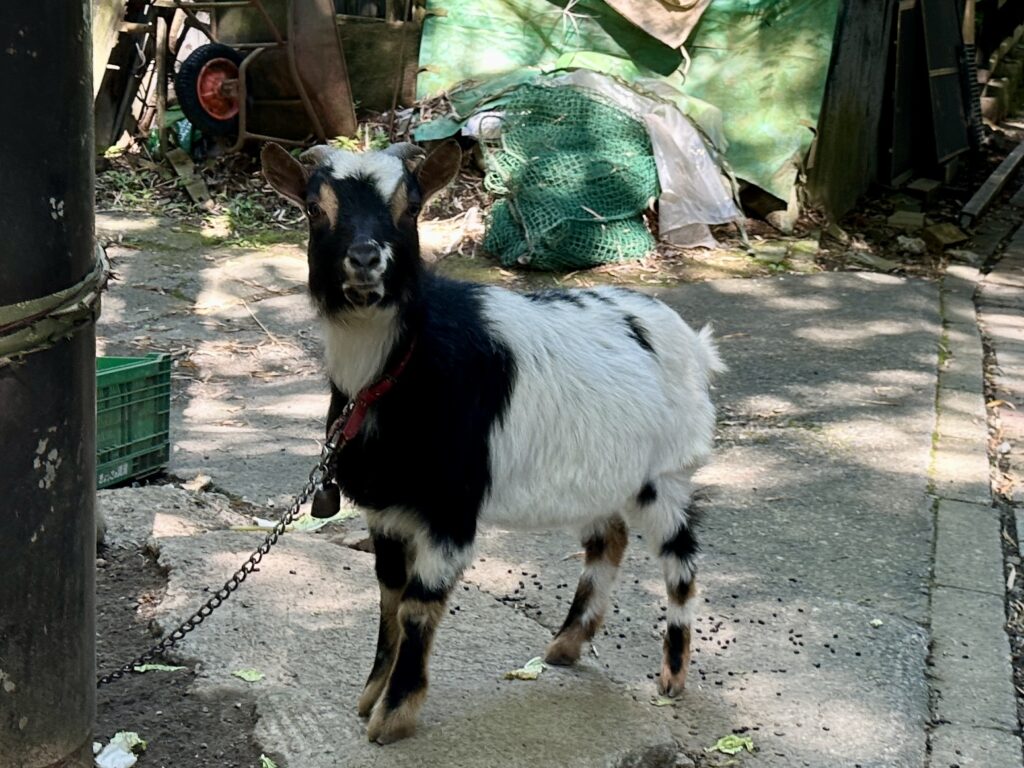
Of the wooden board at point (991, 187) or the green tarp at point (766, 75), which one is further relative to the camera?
the wooden board at point (991, 187)

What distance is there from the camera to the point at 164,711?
11.2 feet

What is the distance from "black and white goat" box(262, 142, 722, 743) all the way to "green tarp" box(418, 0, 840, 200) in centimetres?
639

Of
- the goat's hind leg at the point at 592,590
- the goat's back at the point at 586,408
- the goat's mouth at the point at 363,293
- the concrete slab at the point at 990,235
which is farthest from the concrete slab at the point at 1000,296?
the goat's mouth at the point at 363,293

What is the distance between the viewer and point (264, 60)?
10.3 m

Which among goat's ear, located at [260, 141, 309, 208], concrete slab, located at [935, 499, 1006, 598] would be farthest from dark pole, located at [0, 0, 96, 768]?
concrete slab, located at [935, 499, 1006, 598]

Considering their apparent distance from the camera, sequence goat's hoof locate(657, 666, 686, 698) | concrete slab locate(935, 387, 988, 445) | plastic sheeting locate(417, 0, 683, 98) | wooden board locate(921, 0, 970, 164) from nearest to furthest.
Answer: goat's hoof locate(657, 666, 686, 698)
concrete slab locate(935, 387, 988, 445)
plastic sheeting locate(417, 0, 683, 98)
wooden board locate(921, 0, 970, 164)

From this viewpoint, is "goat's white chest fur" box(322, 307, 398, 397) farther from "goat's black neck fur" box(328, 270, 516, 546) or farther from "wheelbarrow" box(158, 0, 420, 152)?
"wheelbarrow" box(158, 0, 420, 152)

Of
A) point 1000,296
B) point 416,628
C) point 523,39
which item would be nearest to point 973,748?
point 416,628

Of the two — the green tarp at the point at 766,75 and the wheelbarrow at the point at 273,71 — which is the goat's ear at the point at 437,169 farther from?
the wheelbarrow at the point at 273,71

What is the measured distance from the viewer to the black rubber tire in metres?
9.89

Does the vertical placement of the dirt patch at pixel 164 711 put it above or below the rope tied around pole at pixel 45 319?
below

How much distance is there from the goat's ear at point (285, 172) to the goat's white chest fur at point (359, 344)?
355 mm

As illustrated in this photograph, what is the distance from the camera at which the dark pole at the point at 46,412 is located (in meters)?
2.11

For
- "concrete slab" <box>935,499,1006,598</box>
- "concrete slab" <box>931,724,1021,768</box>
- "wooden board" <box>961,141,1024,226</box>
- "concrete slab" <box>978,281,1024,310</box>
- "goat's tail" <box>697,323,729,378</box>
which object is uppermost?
"goat's tail" <box>697,323,729,378</box>
